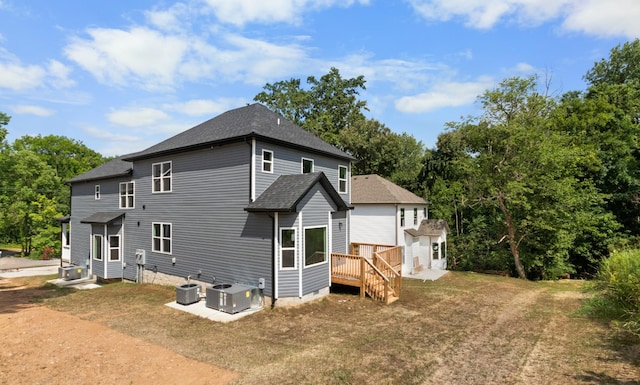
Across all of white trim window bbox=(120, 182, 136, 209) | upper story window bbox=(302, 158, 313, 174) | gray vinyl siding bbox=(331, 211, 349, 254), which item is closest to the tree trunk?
gray vinyl siding bbox=(331, 211, 349, 254)

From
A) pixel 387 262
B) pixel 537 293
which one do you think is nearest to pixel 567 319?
pixel 537 293

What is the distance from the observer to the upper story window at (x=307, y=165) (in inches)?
A: 549

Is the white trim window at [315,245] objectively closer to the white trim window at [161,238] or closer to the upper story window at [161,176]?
the white trim window at [161,238]

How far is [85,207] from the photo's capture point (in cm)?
1994

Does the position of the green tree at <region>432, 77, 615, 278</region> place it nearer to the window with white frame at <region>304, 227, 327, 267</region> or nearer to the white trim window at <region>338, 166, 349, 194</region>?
the white trim window at <region>338, 166, 349, 194</region>

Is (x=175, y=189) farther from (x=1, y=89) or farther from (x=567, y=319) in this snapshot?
(x=1, y=89)

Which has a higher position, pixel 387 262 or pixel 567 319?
pixel 387 262

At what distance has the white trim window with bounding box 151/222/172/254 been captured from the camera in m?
14.6

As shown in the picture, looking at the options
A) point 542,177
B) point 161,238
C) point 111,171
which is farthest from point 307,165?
point 542,177

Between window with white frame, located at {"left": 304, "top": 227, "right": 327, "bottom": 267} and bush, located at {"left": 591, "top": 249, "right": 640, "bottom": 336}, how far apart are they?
8274 mm

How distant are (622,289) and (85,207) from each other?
82.2 ft

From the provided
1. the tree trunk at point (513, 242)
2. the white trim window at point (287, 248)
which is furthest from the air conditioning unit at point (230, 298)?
the tree trunk at point (513, 242)

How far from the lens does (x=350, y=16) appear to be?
12.7 metres

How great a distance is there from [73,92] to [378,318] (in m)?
16.0
